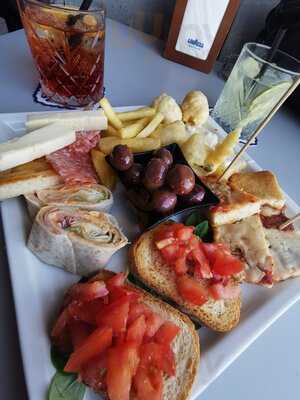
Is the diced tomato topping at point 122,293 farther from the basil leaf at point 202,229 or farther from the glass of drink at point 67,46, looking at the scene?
the glass of drink at point 67,46

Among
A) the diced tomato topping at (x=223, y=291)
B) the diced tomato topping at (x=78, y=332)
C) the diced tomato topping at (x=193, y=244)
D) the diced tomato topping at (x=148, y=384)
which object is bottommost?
the diced tomato topping at (x=223, y=291)

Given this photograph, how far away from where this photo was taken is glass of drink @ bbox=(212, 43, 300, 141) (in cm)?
152

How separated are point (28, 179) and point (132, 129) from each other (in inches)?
18.9

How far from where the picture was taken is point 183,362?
0.78 m

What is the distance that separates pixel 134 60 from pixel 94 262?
1.55m

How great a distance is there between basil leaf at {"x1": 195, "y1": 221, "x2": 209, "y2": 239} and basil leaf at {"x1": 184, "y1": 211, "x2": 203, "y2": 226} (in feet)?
0.07

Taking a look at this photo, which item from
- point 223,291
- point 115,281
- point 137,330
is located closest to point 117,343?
point 137,330

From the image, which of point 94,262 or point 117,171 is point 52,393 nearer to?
point 94,262

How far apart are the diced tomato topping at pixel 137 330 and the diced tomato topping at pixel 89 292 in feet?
0.35

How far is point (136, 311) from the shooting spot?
2.54 feet

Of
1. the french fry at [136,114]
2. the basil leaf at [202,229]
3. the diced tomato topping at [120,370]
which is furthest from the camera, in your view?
the french fry at [136,114]

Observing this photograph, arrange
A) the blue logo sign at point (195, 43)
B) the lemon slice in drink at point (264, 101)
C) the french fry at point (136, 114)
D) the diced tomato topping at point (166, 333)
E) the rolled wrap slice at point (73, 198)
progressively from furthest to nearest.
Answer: the blue logo sign at point (195, 43), the lemon slice in drink at point (264, 101), the french fry at point (136, 114), the rolled wrap slice at point (73, 198), the diced tomato topping at point (166, 333)

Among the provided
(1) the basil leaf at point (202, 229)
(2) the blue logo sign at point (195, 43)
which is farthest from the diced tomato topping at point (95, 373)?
(2) the blue logo sign at point (195, 43)

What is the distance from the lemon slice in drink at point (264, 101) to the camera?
1515mm
